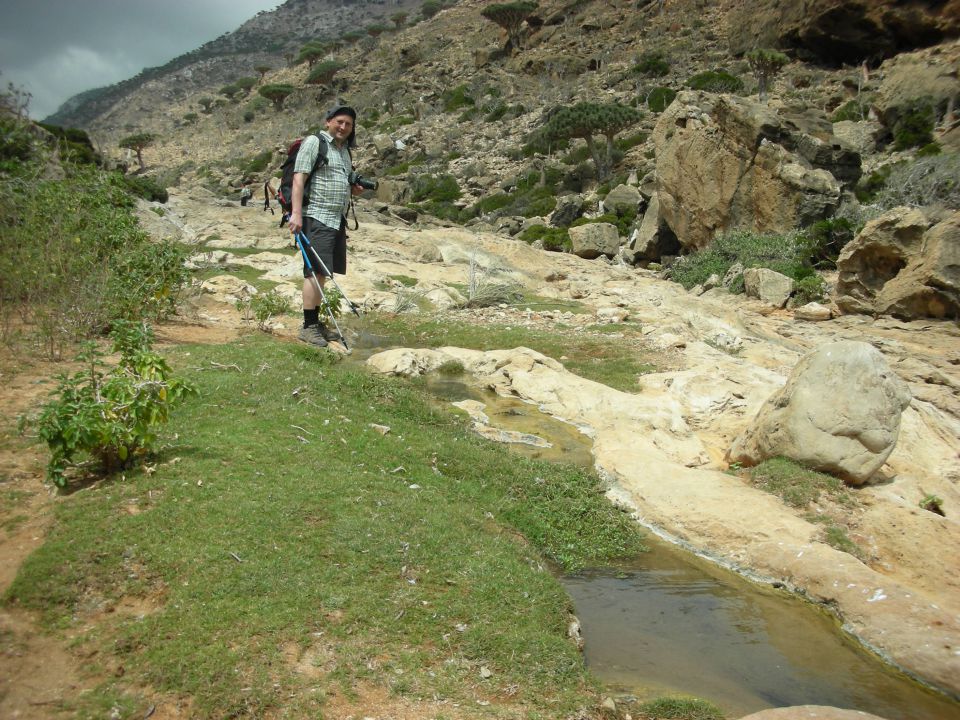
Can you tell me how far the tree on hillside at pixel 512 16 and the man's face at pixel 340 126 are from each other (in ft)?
222

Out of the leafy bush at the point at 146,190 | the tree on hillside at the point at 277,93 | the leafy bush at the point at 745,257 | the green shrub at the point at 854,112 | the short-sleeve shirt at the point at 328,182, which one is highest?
the tree on hillside at the point at 277,93

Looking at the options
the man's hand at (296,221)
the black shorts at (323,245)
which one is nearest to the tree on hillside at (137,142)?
the black shorts at (323,245)

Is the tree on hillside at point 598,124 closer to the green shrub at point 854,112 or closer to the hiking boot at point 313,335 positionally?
the green shrub at point 854,112

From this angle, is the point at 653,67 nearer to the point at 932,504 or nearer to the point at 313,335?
the point at 313,335

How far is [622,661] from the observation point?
15.9 feet

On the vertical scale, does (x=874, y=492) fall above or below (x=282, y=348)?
below

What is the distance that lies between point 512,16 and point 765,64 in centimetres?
3865

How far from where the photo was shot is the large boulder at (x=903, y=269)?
1405 centimetres

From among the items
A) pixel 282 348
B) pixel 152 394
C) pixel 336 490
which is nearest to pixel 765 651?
pixel 336 490

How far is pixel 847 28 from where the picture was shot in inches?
1676

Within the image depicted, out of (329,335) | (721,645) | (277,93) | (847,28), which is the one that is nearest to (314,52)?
(277,93)

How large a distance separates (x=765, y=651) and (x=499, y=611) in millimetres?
2054

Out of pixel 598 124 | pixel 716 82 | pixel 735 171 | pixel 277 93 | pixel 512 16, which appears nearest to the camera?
pixel 735 171

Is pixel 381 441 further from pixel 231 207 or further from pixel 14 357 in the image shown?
pixel 231 207
